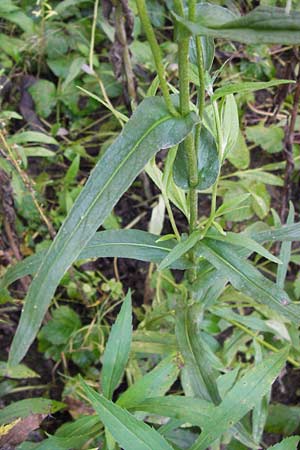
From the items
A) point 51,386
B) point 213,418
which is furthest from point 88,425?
point 51,386

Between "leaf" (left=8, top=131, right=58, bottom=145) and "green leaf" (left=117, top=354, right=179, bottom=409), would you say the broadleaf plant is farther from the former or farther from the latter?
"leaf" (left=8, top=131, right=58, bottom=145)

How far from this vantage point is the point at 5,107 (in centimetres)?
201

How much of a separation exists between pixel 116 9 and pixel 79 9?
756mm

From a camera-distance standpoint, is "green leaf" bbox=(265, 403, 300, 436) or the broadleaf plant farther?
"green leaf" bbox=(265, 403, 300, 436)

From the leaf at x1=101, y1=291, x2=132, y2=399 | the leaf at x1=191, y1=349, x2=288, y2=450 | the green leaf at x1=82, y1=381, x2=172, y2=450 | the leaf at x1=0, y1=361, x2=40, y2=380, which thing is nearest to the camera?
the green leaf at x1=82, y1=381, x2=172, y2=450

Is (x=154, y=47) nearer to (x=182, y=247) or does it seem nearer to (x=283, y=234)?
(x=182, y=247)

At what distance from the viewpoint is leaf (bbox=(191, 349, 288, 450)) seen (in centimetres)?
100

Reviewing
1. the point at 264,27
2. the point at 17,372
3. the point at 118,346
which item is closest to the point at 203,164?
the point at 264,27

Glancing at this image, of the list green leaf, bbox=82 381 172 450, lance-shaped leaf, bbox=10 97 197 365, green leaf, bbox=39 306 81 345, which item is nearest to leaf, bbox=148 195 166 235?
green leaf, bbox=39 306 81 345

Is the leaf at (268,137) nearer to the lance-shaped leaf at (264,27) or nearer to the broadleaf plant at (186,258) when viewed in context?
the broadleaf plant at (186,258)

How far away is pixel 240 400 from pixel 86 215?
564mm

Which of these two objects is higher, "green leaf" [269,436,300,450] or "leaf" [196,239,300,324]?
"leaf" [196,239,300,324]

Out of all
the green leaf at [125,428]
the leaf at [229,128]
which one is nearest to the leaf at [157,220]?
the leaf at [229,128]

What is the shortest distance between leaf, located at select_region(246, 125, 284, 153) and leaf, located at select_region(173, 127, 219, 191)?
3.29 feet
